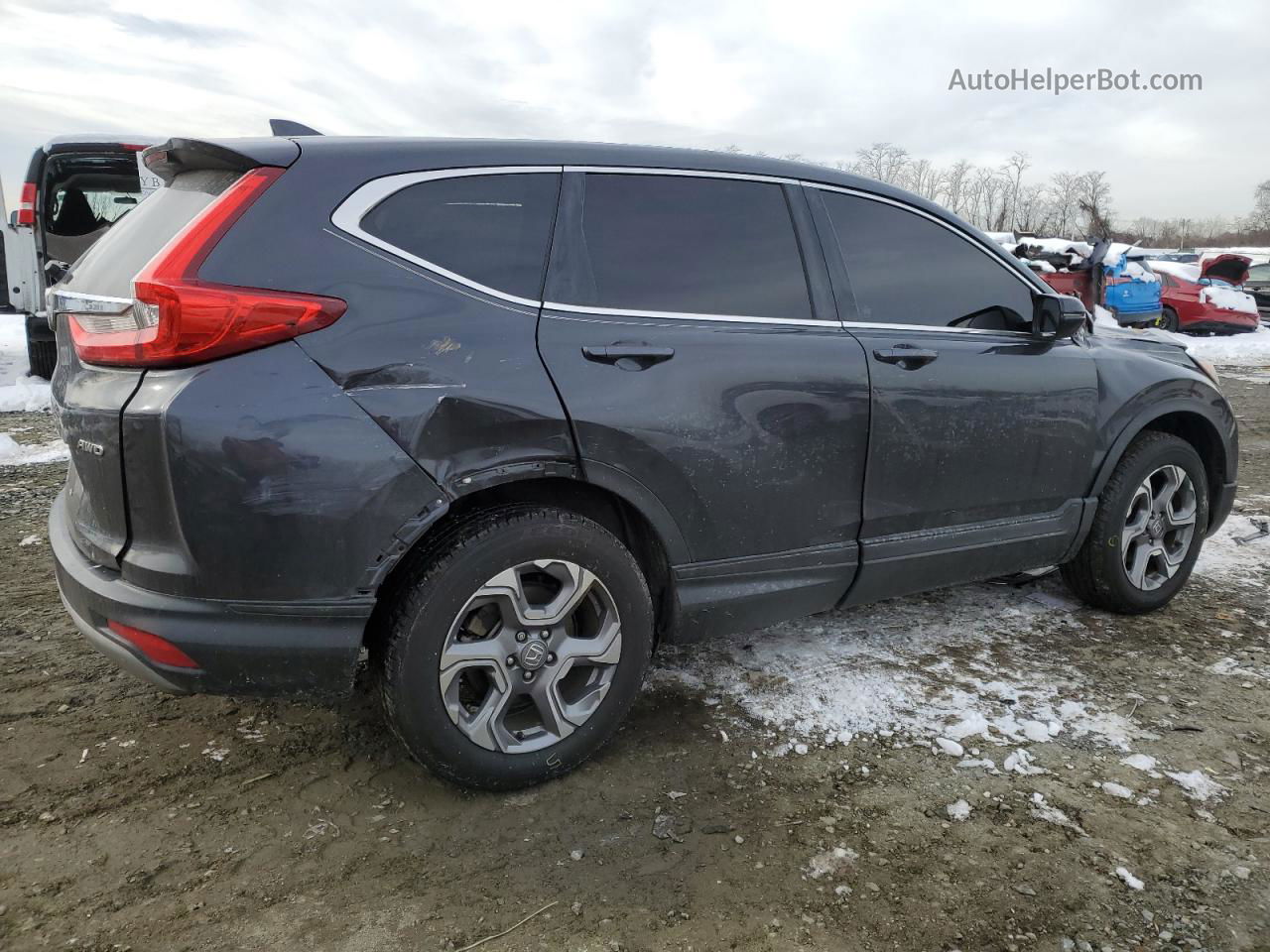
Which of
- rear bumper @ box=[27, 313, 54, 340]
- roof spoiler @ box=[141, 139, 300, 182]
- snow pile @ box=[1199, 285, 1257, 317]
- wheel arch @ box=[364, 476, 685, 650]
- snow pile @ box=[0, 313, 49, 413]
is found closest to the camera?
roof spoiler @ box=[141, 139, 300, 182]

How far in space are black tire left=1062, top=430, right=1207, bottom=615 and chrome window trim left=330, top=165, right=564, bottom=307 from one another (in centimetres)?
262

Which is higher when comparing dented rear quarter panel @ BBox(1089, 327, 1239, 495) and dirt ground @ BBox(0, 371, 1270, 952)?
dented rear quarter panel @ BBox(1089, 327, 1239, 495)

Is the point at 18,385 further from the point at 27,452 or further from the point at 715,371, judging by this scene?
the point at 715,371

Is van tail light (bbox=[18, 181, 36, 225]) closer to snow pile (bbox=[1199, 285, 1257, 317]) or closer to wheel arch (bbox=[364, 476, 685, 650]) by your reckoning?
wheel arch (bbox=[364, 476, 685, 650])

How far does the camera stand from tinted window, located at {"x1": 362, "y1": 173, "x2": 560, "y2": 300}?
2.37 m

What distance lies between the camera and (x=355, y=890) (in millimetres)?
2176

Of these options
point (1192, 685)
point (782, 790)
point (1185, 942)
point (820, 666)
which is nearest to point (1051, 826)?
point (1185, 942)

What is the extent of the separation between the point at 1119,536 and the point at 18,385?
9.90m

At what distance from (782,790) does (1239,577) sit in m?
3.21

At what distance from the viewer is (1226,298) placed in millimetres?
18672

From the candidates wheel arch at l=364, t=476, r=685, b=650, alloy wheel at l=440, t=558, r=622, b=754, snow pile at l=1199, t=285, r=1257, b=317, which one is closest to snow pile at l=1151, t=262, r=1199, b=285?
snow pile at l=1199, t=285, r=1257, b=317

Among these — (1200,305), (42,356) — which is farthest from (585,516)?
(1200,305)

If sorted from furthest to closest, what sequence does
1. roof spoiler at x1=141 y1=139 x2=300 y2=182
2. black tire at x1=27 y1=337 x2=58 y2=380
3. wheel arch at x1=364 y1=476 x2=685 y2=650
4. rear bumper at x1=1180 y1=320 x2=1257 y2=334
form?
rear bumper at x1=1180 y1=320 x2=1257 y2=334 → black tire at x1=27 y1=337 x2=58 y2=380 → wheel arch at x1=364 y1=476 x2=685 y2=650 → roof spoiler at x1=141 y1=139 x2=300 y2=182

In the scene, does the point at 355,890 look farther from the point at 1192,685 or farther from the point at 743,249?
the point at 1192,685
